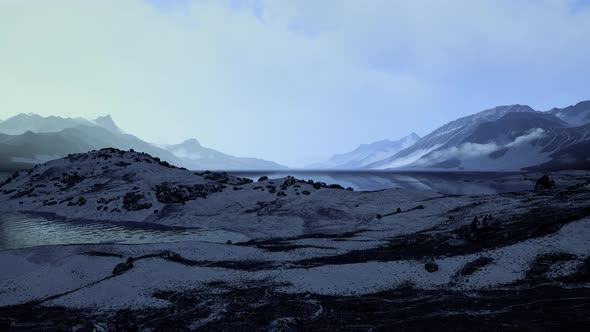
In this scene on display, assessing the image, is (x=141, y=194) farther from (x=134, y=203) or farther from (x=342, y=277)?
(x=342, y=277)

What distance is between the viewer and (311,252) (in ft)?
75.9

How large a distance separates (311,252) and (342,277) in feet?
19.1

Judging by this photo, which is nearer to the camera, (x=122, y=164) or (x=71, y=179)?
(x=71, y=179)

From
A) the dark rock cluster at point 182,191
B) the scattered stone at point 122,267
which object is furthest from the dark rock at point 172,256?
the dark rock cluster at point 182,191

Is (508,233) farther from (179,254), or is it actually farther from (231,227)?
(231,227)

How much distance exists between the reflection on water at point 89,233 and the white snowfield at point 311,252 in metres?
2.71

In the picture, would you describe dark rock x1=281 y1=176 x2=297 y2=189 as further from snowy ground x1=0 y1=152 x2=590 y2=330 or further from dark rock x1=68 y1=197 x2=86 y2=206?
dark rock x1=68 y1=197 x2=86 y2=206

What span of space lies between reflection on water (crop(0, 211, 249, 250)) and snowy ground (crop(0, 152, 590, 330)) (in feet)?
13.0

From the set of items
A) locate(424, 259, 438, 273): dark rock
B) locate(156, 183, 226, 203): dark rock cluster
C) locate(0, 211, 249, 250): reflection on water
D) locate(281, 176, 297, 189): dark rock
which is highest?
locate(281, 176, 297, 189): dark rock

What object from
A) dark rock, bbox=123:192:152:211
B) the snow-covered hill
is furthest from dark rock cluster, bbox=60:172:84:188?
dark rock, bbox=123:192:152:211

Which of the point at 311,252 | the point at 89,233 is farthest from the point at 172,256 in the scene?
the point at 89,233

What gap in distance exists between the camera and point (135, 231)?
111 feet

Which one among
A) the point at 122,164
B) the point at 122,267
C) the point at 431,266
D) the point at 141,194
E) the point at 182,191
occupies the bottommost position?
the point at 122,267

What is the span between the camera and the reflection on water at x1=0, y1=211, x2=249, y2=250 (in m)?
29.8
